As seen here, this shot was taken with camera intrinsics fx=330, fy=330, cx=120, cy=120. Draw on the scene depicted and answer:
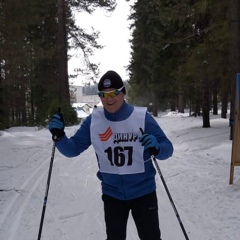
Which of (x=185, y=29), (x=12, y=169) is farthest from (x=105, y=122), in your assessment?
(x=185, y=29)

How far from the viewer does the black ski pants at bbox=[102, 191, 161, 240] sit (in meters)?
2.82

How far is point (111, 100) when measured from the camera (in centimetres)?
288

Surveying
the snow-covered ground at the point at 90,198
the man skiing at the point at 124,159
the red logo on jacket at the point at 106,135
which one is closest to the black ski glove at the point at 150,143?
the man skiing at the point at 124,159

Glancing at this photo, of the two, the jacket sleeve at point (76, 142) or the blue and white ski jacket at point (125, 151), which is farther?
the jacket sleeve at point (76, 142)

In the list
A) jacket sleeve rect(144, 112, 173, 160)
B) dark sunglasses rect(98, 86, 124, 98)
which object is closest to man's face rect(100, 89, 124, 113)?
dark sunglasses rect(98, 86, 124, 98)

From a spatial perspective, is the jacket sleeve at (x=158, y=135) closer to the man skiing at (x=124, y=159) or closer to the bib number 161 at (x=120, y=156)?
the man skiing at (x=124, y=159)

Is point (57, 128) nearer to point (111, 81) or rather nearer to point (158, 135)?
point (111, 81)

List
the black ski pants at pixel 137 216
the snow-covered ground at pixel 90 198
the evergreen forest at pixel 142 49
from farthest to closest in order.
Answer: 1. the evergreen forest at pixel 142 49
2. the snow-covered ground at pixel 90 198
3. the black ski pants at pixel 137 216

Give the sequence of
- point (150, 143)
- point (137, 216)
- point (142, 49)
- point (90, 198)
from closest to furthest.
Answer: point (150, 143) → point (137, 216) → point (90, 198) → point (142, 49)

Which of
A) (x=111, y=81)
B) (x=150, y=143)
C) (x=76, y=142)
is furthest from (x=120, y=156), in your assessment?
(x=111, y=81)

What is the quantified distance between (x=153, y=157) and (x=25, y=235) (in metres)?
2.77

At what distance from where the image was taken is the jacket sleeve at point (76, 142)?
9.93 ft

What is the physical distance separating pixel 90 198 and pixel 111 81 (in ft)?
13.2

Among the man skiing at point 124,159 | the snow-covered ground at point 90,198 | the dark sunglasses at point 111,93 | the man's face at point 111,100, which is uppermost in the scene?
the dark sunglasses at point 111,93
